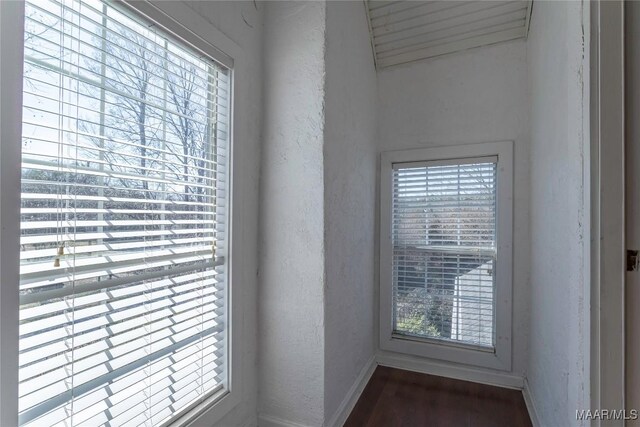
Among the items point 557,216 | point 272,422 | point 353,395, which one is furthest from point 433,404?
point 557,216

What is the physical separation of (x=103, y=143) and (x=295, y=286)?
0.99 meters

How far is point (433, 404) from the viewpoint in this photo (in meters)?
1.88

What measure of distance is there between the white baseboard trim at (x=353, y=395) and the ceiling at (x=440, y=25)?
7.80ft

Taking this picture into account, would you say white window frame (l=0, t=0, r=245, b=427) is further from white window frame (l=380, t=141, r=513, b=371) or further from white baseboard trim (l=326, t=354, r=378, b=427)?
white window frame (l=380, t=141, r=513, b=371)

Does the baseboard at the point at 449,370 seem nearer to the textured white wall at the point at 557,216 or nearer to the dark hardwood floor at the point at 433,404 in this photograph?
the dark hardwood floor at the point at 433,404

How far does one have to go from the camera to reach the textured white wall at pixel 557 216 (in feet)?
3.37

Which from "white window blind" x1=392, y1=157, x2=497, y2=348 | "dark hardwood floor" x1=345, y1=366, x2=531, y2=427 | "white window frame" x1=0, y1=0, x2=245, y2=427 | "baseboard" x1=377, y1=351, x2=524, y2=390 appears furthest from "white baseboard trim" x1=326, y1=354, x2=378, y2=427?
"white window frame" x1=0, y1=0, x2=245, y2=427

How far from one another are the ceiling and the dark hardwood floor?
2.43 meters

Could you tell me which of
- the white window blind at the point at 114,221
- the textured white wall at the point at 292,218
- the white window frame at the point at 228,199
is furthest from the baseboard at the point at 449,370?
the white window blind at the point at 114,221

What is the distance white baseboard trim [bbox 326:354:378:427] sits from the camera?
1642 millimetres
